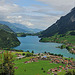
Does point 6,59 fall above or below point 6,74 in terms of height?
above

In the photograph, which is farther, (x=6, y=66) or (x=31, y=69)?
(x=31, y=69)

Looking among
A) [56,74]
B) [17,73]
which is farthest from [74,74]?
[17,73]

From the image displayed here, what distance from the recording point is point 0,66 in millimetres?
56594

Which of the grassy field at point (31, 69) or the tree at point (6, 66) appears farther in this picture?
the grassy field at point (31, 69)

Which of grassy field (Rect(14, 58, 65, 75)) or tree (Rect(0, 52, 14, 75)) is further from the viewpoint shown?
grassy field (Rect(14, 58, 65, 75))

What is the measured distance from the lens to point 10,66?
5609 cm

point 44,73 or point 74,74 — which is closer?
point 74,74

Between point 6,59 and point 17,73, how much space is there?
34.3m

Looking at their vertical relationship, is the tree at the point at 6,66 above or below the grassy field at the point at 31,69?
above

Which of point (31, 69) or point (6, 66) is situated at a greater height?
point (6, 66)

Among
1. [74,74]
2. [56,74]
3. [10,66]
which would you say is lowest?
[56,74]

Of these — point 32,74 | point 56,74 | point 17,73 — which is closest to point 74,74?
point 56,74

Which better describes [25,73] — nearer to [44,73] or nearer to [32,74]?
[32,74]

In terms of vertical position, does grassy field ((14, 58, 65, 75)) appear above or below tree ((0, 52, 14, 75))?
below
